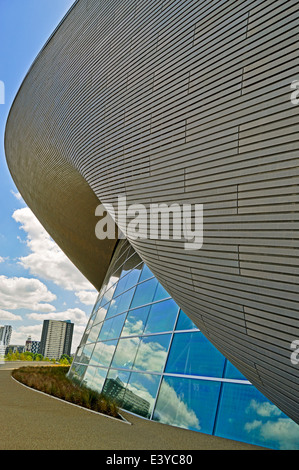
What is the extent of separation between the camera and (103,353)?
1354 centimetres

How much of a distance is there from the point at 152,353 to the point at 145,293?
2784mm

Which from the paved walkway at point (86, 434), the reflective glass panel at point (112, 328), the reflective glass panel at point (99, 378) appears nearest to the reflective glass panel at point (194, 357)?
the paved walkway at point (86, 434)

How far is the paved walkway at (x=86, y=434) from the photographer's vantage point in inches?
211

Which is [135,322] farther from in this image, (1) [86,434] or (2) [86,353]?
(1) [86,434]

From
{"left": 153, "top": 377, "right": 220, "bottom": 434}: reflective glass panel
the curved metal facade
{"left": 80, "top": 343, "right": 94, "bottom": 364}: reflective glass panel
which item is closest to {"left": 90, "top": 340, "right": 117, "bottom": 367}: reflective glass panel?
{"left": 80, "top": 343, "right": 94, "bottom": 364}: reflective glass panel

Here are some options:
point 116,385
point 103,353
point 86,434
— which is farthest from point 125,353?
point 86,434

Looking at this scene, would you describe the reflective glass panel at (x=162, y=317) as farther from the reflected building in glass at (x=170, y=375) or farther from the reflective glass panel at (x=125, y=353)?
the reflective glass panel at (x=125, y=353)

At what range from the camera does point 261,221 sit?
4590 millimetres

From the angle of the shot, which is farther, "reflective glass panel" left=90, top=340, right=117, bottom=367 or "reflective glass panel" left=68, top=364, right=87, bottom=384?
"reflective glass panel" left=68, top=364, right=87, bottom=384

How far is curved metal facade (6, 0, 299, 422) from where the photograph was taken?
4477 millimetres

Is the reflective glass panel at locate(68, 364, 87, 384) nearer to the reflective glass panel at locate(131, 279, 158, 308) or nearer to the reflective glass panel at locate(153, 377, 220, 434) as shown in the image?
the reflective glass panel at locate(131, 279, 158, 308)

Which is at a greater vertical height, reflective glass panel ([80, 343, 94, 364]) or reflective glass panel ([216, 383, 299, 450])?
reflective glass panel ([80, 343, 94, 364])

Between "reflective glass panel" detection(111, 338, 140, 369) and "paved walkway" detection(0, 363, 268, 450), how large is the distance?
244 centimetres
